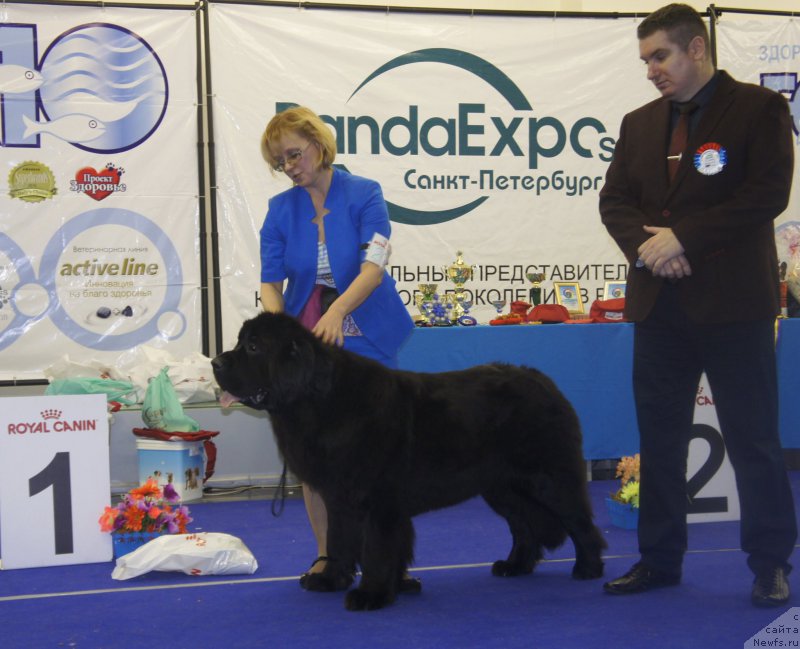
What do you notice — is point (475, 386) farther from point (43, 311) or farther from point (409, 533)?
point (43, 311)

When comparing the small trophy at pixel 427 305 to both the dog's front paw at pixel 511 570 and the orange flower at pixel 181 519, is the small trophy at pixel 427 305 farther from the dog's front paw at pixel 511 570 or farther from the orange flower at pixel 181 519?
the dog's front paw at pixel 511 570

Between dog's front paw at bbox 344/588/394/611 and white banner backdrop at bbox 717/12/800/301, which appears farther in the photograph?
white banner backdrop at bbox 717/12/800/301

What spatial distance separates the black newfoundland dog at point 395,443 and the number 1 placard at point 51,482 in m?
1.22

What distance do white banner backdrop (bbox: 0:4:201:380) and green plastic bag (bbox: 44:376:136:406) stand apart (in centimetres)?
62

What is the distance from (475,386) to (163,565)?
157 cm

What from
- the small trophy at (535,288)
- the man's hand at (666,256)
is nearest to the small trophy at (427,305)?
the small trophy at (535,288)

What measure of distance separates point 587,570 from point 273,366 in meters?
1.57

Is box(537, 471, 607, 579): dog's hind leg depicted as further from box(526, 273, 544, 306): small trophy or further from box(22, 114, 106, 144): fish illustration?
box(22, 114, 106, 144): fish illustration

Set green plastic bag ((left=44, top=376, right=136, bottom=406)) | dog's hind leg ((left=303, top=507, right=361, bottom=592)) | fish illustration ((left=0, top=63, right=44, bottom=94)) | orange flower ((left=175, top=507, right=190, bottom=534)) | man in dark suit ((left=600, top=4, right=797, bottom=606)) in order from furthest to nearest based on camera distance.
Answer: fish illustration ((left=0, top=63, right=44, bottom=94))
green plastic bag ((left=44, top=376, right=136, bottom=406))
orange flower ((left=175, top=507, right=190, bottom=534))
dog's hind leg ((left=303, top=507, right=361, bottom=592))
man in dark suit ((left=600, top=4, right=797, bottom=606))

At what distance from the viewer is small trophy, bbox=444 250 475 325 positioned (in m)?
6.00

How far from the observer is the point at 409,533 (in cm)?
341

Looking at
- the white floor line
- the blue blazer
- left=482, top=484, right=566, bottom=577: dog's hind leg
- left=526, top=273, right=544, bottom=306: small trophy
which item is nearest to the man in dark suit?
left=482, top=484, right=566, bottom=577: dog's hind leg

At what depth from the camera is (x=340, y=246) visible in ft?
11.9

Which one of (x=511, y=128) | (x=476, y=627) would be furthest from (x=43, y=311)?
(x=476, y=627)
